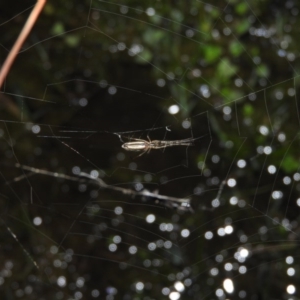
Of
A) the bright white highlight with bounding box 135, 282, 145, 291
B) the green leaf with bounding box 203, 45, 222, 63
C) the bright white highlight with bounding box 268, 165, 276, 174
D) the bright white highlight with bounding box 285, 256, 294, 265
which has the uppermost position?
the green leaf with bounding box 203, 45, 222, 63

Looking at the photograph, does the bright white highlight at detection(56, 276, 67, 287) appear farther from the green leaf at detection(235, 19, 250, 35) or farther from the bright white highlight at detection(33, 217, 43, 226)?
the green leaf at detection(235, 19, 250, 35)

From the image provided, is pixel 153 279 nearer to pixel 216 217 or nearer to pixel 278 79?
pixel 216 217

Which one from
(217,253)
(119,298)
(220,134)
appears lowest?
(119,298)

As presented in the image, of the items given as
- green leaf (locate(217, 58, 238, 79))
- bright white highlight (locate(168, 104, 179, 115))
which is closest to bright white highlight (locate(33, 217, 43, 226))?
bright white highlight (locate(168, 104, 179, 115))

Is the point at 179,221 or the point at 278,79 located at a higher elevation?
the point at 278,79

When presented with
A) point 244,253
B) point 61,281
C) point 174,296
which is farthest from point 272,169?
point 61,281

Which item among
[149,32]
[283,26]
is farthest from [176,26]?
[283,26]
